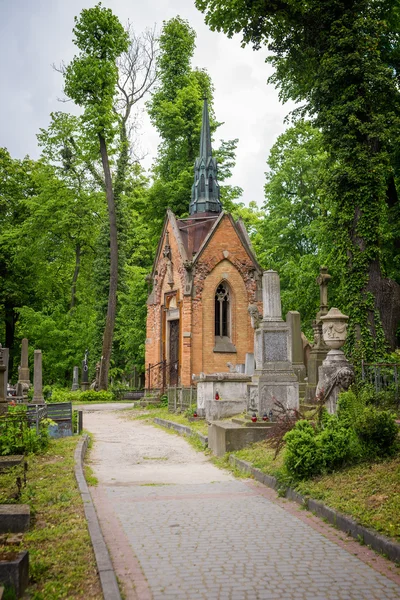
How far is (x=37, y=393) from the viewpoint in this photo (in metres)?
17.9

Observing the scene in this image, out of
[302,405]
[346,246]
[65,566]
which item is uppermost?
[346,246]

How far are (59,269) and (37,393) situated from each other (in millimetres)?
23330

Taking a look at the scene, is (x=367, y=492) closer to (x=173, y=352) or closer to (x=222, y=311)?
(x=222, y=311)

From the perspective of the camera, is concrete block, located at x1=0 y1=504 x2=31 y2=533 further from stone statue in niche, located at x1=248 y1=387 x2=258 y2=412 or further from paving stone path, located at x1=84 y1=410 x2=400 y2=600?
stone statue in niche, located at x1=248 y1=387 x2=258 y2=412

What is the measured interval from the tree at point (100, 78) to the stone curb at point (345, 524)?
23.4m

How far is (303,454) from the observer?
7797 mm

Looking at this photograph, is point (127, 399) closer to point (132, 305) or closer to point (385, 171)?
point (132, 305)

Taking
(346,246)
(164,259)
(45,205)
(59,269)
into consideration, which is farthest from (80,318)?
(346,246)

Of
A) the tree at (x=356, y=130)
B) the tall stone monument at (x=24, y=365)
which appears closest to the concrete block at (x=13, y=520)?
the tree at (x=356, y=130)

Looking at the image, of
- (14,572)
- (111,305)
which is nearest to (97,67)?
(111,305)

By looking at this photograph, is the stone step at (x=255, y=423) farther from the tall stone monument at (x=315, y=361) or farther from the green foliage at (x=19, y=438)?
the green foliage at (x=19, y=438)

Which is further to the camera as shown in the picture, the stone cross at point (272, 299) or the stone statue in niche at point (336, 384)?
the stone cross at point (272, 299)

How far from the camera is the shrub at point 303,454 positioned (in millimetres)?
7809

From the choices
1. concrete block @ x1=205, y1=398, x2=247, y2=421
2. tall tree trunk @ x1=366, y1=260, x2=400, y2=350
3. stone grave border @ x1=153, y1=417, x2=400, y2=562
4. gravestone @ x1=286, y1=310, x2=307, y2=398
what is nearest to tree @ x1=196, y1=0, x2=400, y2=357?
tall tree trunk @ x1=366, y1=260, x2=400, y2=350
